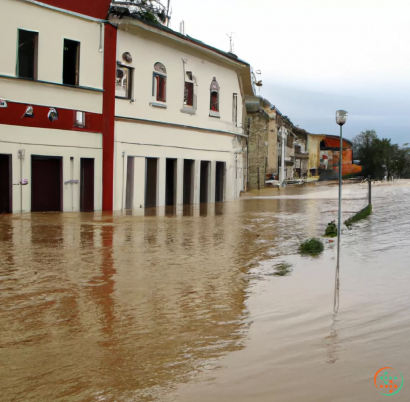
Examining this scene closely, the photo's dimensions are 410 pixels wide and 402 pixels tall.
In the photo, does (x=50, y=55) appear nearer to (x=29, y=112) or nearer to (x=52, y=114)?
(x=52, y=114)

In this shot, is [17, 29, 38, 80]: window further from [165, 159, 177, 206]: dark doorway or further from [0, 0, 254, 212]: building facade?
[165, 159, 177, 206]: dark doorway

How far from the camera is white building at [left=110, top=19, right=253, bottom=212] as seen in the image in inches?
887

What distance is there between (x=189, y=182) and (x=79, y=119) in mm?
8364

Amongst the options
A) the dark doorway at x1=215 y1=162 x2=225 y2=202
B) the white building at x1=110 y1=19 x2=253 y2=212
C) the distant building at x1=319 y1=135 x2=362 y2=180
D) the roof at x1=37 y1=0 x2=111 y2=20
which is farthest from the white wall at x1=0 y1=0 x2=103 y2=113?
the distant building at x1=319 y1=135 x2=362 y2=180

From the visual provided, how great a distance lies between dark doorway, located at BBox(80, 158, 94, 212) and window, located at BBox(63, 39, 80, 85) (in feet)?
8.59

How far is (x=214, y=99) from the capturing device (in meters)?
29.2

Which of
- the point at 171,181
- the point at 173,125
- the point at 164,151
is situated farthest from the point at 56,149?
the point at 171,181

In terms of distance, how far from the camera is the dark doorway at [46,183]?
19344 mm

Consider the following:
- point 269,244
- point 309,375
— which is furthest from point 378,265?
point 309,375

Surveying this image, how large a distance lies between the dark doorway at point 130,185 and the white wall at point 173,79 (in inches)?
66.2

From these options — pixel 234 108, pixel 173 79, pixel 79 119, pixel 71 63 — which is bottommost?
pixel 79 119

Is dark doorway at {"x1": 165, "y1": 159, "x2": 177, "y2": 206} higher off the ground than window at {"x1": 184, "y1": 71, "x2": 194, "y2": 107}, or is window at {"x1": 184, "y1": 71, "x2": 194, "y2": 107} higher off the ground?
window at {"x1": 184, "y1": 71, "x2": 194, "y2": 107}

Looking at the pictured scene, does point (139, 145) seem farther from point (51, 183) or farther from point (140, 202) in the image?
point (51, 183)

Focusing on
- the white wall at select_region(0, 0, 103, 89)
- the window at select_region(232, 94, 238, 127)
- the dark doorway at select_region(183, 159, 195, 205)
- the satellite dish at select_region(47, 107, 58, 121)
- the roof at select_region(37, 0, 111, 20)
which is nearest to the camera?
the white wall at select_region(0, 0, 103, 89)
